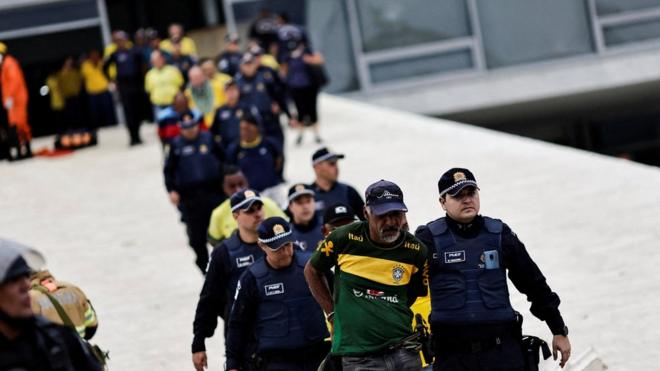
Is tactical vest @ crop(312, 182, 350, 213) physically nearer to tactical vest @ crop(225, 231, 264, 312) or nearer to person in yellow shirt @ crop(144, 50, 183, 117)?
tactical vest @ crop(225, 231, 264, 312)

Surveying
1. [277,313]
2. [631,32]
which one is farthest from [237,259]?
[631,32]

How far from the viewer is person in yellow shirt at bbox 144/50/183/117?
21.2 metres

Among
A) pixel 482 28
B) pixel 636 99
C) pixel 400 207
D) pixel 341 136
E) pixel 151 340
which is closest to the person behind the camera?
pixel 400 207

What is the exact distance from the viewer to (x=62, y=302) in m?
8.38

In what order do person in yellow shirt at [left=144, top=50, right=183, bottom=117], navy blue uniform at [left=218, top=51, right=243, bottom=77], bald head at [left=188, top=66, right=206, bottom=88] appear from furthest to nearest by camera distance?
navy blue uniform at [left=218, top=51, right=243, bottom=77], person in yellow shirt at [left=144, top=50, right=183, bottom=117], bald head at [left=188, top=66, right=206, bottom=88]

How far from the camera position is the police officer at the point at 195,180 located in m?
13.8

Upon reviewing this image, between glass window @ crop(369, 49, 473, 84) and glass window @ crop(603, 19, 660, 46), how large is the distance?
2725mm

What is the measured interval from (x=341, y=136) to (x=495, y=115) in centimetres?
737

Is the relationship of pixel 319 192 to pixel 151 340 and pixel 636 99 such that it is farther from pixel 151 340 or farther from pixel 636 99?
pixel 636 99

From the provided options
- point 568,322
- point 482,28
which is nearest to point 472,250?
point 568,322

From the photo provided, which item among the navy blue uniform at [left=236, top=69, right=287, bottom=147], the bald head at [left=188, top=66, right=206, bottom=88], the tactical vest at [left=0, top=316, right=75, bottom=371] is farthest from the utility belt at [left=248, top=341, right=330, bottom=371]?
the bald head at [left=188, top=66, right=206, bottom=88]

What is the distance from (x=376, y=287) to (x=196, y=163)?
6733mm

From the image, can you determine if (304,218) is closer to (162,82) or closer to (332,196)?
(332,196)

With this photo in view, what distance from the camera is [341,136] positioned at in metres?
22.2
